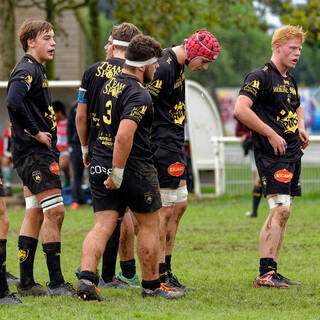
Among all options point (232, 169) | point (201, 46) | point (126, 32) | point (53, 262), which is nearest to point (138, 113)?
point (126, 32)

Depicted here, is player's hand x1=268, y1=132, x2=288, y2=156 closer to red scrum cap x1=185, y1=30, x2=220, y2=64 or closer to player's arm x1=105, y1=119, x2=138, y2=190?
red scrum cap x1=185, y1=30, x2=220, y2=64

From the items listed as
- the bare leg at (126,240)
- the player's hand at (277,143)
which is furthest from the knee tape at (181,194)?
the player's hand at (277,143)

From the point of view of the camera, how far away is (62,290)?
281 inches

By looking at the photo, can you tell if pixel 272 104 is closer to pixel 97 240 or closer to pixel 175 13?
pixel 97 240

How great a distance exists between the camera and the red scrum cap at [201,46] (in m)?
7.36

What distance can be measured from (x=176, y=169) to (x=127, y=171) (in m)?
1.04

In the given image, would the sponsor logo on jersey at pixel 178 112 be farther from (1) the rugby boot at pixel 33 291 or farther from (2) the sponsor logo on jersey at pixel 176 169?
(1) the rugby boot at pixel 33 291

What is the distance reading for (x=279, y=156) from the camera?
7812 millimetres

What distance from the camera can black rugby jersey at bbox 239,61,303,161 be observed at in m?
7.79

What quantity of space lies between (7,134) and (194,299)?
1154cm

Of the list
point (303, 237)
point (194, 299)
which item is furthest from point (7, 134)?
point (194, 299)

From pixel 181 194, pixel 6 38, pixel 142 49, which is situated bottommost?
pixel 181 194

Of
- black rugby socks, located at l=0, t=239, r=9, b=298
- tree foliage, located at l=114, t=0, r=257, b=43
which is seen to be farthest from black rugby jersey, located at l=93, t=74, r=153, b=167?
tree foliage, located at l=114, t=0, r=257, b=43

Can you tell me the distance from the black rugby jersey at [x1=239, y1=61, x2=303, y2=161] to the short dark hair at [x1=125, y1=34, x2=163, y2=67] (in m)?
1.44
